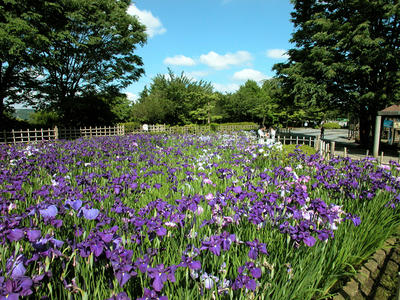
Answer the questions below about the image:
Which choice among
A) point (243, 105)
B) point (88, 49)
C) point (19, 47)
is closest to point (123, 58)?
point (88, 49)

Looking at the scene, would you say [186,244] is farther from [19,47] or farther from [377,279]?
[19,47]

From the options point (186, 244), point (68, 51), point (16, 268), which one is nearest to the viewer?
point (16, 268)

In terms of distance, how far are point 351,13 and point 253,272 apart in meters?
21.7

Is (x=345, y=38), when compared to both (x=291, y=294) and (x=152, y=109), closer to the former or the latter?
(x=291, y=294)

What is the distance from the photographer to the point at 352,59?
1594 cm

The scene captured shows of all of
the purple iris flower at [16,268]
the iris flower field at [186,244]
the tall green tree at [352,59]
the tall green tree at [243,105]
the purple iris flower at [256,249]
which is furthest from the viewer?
the tall green tree at [243,105]

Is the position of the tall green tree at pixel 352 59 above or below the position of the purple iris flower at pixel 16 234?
above

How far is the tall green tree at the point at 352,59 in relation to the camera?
1419cm

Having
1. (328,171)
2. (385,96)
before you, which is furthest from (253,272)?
(385,96)

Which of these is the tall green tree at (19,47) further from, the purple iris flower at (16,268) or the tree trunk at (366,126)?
the tree trunk at (366,126)

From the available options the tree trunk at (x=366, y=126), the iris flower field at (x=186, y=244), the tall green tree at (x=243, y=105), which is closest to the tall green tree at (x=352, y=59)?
the tree trunk at (x=366, y=126)

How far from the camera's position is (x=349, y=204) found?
3.23 m

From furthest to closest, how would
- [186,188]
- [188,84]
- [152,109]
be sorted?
1. [188,84]
2. [152,109]
3. [186,188]

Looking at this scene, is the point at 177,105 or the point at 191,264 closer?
the point at 191,264
